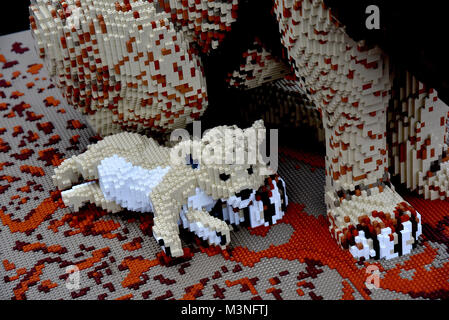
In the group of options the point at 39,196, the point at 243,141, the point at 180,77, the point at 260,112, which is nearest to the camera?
the point at 243,141

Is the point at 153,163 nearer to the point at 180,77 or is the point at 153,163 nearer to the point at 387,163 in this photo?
the point at 180,77

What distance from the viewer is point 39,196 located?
5.17ft

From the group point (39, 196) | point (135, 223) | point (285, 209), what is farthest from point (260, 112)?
point (39, 196)

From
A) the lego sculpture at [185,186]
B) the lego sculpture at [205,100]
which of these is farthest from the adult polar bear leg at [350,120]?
the lego sculpture at [185,186]

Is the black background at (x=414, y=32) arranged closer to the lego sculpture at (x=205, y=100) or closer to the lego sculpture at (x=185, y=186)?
the lego sculpture at (x=205, y=100)

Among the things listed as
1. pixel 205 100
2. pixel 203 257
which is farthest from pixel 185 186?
pixel 205 100

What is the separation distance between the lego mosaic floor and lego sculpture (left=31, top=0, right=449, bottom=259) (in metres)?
0.04

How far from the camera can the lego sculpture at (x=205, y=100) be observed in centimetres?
124

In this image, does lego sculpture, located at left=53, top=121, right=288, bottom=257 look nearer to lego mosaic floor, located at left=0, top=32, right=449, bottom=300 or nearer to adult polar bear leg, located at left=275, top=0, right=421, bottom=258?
lego mosaic floor, located at left=0, top=32, right=449, bottom=300

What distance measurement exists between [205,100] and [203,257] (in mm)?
363

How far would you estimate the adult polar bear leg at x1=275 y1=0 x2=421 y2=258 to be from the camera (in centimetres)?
118

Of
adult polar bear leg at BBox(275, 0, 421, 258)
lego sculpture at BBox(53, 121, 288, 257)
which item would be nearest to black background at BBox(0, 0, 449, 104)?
adult polar bear leg at BBox(275, 0, 421, 258)

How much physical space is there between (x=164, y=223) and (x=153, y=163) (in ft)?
0.51

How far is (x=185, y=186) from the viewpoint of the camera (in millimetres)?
1355
